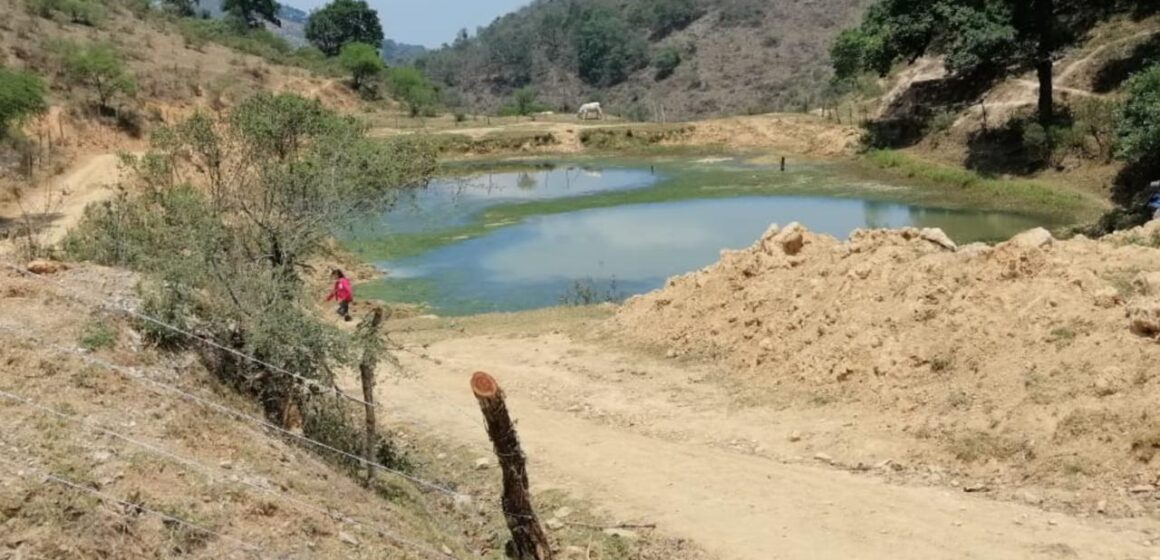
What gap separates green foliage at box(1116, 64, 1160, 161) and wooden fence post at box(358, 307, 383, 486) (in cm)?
Result: 2335

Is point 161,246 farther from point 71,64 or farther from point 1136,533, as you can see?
point 71,64

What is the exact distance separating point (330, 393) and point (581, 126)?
49.0 metres

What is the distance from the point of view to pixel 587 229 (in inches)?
1318

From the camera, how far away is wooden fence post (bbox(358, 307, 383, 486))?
9883 millimetres

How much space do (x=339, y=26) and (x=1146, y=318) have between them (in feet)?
Answer: 298

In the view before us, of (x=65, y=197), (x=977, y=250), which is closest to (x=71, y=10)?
(x=65, y=197)

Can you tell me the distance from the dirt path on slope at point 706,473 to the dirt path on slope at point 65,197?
1522 cm

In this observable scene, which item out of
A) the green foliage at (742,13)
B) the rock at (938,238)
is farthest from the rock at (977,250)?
the green foliage at (742,13)

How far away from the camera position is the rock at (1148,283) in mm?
11906

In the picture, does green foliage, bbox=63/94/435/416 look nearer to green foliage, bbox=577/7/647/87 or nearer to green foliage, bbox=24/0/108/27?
green foliage, bbox=24/0/108/27

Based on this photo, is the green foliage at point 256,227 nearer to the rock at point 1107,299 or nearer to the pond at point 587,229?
the pond at point 587,229

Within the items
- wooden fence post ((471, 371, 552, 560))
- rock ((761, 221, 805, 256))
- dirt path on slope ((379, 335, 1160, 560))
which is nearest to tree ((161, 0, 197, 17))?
rock ((761, 221, 805, 256))

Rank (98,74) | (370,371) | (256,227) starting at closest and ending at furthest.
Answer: (370,371) < (256,227) < (98,74)

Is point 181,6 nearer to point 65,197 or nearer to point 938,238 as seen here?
point 65,197
